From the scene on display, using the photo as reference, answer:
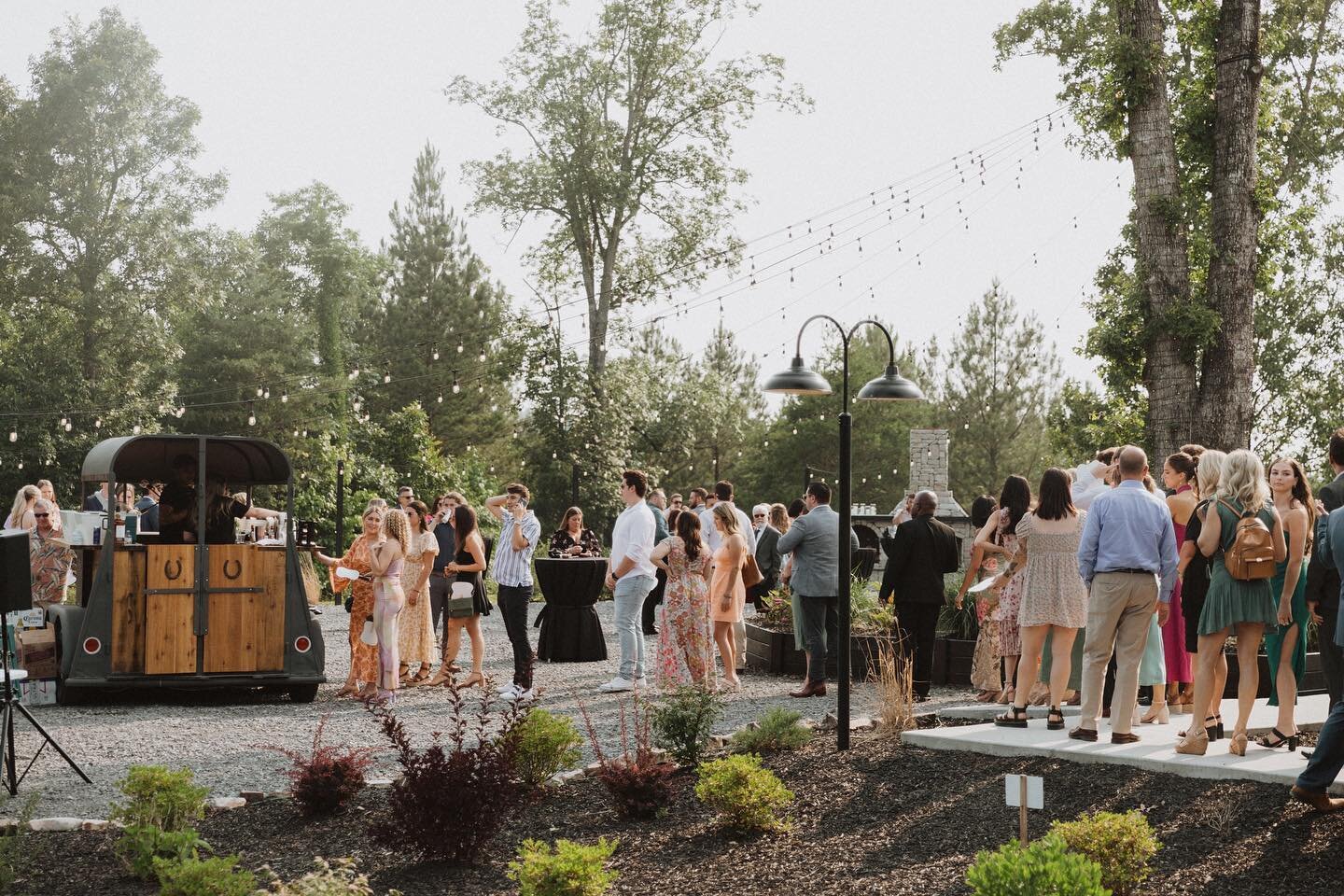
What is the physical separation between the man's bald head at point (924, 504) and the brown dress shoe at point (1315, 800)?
504 centimetres

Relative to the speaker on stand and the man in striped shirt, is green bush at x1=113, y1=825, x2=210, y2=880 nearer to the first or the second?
the speaker on stand

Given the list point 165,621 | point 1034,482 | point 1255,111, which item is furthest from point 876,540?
point 1034,482

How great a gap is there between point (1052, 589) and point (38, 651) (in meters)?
8.90

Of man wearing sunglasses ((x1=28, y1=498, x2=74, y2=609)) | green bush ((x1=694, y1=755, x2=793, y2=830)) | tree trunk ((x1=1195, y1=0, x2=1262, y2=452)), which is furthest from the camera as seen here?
tree trunk ((x1=1195, y1=0, x2=1262, y2=452))

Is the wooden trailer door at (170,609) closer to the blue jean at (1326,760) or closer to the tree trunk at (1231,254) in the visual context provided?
the blue jean at (1326,760)

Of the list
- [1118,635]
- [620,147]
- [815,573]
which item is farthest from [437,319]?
[1118,635]

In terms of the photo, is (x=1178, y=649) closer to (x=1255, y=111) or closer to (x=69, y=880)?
(x=69, y=880)

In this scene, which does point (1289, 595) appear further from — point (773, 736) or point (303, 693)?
point (303, 693)

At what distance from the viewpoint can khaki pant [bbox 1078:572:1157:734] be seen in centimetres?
807

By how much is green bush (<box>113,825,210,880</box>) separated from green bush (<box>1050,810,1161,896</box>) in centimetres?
372

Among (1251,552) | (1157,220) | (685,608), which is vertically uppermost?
(1157,220)

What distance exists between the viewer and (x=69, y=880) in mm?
6199

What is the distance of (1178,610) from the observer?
9.78 metres

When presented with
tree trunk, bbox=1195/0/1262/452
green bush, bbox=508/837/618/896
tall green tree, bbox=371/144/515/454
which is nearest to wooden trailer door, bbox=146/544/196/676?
green bush, bbox=508/837/618/896
